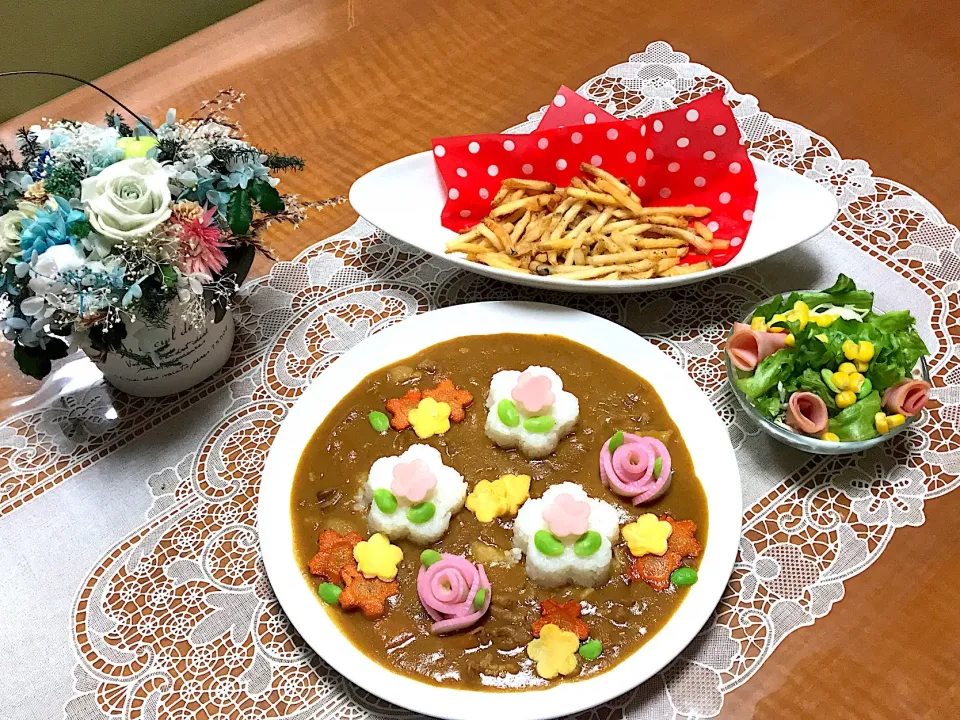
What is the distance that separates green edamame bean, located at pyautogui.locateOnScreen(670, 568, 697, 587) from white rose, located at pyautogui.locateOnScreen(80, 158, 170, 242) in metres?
1.32

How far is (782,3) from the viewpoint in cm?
301

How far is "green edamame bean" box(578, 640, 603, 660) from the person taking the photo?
162cm

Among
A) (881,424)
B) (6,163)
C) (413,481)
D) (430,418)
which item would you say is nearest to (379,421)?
(430,418)

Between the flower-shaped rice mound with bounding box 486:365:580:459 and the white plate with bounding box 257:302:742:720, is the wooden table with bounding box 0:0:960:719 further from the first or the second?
the flower-shaped rice mound with bounding box 486:365:580:459

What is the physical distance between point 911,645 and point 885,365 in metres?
0.61

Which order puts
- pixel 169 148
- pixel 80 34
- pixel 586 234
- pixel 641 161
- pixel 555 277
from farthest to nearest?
pixel 80 34, pixel 641 161, pixel 586 234, pixel 555 277, pixel 169 148

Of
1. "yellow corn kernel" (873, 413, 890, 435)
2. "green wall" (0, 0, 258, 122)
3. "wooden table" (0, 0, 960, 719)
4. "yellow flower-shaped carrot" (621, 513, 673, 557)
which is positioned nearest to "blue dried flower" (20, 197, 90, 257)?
"wooden table" (0, 0, 960, 719)

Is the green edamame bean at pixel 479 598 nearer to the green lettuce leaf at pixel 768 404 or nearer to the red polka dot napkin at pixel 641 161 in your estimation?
the green lettuce leaf at pixel 768 404

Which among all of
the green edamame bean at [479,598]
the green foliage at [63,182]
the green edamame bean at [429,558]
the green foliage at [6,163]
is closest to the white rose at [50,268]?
the green foliage at [63,182]

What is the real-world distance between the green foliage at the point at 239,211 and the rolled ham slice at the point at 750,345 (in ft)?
3.95

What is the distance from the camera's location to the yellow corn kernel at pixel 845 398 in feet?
5.95

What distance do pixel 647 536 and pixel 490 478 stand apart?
39 centimetres

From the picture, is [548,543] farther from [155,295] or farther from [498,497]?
[155,295]

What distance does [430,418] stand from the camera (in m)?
1.98
